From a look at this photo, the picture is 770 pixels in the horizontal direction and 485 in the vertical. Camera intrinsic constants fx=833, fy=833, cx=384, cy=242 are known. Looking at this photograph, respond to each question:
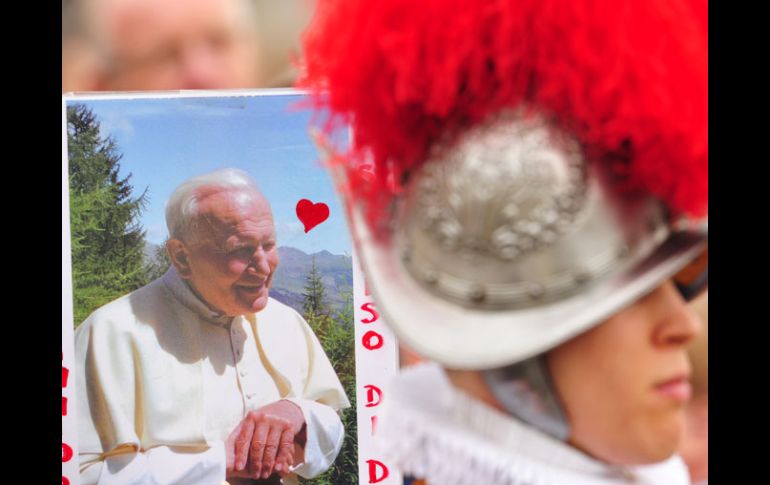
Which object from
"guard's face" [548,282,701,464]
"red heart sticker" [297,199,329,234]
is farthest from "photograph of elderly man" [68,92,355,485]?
"guard's face" [548,282,701,464]

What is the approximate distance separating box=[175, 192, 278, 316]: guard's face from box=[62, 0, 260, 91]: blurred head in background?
36 centimetres

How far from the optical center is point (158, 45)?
2.43 meters

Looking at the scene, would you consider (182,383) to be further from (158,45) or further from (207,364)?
(158,45)

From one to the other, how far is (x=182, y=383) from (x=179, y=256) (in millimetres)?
385

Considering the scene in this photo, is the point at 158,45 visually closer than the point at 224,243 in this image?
Yes

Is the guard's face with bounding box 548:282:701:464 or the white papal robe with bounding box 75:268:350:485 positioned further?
the white papal robe with bounding box 75:268:350:485

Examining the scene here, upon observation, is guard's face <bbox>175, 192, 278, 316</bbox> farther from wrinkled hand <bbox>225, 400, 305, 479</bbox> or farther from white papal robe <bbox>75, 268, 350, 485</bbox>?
wrinkled hand <bbox>225, 400, 305, 479</bbox>

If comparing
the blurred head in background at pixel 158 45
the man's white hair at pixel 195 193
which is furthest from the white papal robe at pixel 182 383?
the blurred head in background at pixel 158 45

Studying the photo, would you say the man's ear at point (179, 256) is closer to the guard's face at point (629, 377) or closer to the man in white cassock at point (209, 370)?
the man in white cassock at point (209, 370)

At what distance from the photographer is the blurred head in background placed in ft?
7.88

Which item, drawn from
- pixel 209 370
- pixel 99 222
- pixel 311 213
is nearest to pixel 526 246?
pixel 311 213

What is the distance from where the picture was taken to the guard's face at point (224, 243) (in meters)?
2.55

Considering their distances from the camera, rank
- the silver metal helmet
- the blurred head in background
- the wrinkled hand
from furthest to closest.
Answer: the wrinkled hand
the blurred head in background
the silver metal helmet

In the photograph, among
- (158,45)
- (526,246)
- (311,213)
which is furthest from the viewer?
(311,213)
